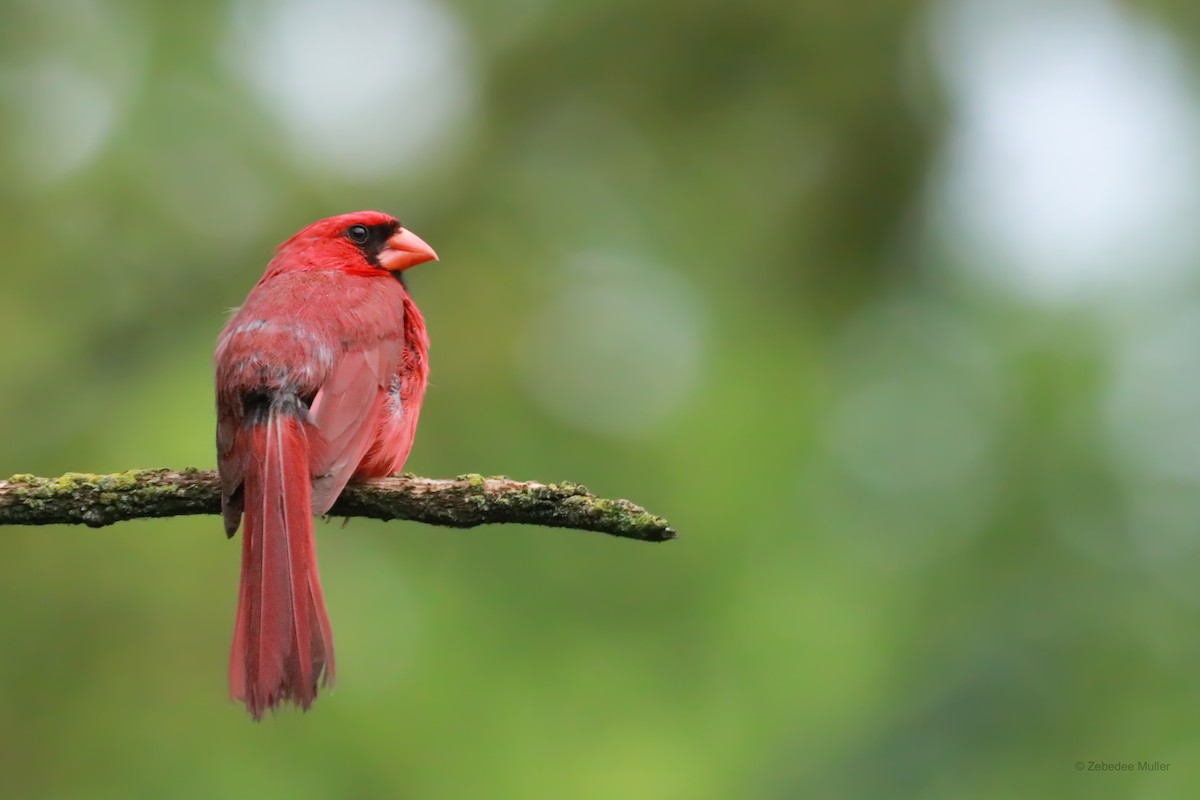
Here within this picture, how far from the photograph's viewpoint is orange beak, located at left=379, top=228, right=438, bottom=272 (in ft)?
17.4

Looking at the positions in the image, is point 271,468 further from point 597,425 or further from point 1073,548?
point 1073,548

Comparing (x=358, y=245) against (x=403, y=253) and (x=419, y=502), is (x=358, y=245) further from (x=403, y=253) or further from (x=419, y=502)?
(x=419, y=502)

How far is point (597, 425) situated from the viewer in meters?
7.73

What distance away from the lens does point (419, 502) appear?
344 cm

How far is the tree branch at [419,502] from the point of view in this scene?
3.17m

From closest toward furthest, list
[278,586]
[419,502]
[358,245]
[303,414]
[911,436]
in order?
[419,502]
[278,586]
[303,414]
[358,245]
[911,436]

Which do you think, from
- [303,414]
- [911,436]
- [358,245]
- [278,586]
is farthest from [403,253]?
[911,436]

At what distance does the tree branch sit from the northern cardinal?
26 cm

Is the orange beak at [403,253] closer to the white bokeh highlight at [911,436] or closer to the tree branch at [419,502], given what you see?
the tree branch at [419,502]

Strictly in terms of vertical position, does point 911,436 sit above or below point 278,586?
above

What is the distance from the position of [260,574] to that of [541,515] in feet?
3.00

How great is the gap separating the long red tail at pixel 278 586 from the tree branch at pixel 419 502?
25 centimetres

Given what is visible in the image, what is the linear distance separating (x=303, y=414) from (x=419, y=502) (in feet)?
2.71

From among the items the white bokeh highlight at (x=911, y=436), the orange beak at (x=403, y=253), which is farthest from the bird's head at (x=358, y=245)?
the white bokeh highlight at (x=911, y=436)
